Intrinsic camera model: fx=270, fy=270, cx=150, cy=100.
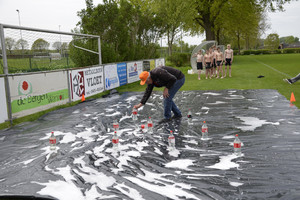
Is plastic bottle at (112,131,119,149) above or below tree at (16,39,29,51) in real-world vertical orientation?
below

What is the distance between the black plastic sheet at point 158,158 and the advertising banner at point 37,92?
79 cm

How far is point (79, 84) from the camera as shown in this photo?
1285cm

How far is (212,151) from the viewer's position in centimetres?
570

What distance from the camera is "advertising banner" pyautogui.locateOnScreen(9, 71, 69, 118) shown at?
360 inches

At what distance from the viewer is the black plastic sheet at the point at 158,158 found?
4164 mm

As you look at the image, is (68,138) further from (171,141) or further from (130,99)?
(130,99)

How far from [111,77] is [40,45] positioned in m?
4.45

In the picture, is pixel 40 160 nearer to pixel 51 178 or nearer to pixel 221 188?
pixel 51 178

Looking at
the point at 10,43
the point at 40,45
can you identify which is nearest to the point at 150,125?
the point at 10,43

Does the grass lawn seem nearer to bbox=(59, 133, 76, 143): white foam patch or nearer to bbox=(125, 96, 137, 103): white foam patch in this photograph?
bbox=(125, 96, 137, 103): white foam patch

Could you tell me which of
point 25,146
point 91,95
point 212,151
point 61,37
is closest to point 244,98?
point 212,151

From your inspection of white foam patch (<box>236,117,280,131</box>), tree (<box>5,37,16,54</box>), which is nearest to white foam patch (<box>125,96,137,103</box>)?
tree (<box>5,37,16,54</box>)

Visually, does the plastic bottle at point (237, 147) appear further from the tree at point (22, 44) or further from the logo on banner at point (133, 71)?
the logo on banner at point (133, 71)

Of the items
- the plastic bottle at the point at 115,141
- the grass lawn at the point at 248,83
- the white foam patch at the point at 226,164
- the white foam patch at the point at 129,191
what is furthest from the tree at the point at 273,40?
the white foam patch at the point at 129,191
